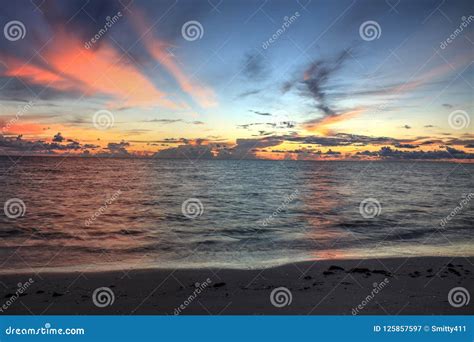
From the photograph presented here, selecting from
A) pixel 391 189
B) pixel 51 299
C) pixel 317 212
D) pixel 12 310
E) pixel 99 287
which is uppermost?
pixel 391 189

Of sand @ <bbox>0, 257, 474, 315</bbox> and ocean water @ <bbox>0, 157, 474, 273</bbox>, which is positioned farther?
ocean water @ <bbox>0, 157, 474, 273</bbox>

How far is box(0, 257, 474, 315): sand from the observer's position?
711 centimetres

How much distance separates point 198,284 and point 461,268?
6288 millimetres

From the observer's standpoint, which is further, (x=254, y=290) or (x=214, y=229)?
(x=214, y=229)

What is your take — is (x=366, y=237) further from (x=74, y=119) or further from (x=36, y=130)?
(x=36, y=130)

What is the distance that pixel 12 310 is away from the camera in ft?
23.5

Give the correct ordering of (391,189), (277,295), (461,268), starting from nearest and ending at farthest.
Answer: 1. (277,295)
2. (461,268)
3. (391,189)

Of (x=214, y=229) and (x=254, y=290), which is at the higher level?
(x=214, y=229)

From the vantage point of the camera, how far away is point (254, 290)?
788cm

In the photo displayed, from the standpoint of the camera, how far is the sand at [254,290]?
711cm

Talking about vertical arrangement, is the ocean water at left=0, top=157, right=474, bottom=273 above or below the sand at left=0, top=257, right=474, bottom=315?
above

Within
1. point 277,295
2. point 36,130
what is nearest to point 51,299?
point 277,295

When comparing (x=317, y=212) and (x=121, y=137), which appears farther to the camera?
(x=121, y=137)

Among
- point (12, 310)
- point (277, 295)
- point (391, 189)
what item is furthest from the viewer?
point (391, 189)
